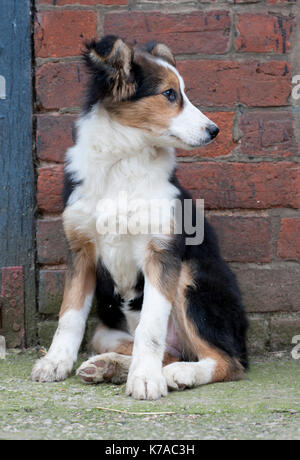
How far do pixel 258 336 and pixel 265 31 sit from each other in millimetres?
1511

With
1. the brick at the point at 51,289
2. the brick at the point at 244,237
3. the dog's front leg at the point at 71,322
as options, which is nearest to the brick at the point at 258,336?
the brick at the point at 244,237

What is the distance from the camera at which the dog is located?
2523mm

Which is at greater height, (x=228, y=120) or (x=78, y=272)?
(x=228, y=120)

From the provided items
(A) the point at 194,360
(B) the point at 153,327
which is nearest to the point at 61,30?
(B) the point at 153,327

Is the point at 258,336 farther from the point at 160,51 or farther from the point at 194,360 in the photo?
the point at 160,51

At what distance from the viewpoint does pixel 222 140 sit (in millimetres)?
3121

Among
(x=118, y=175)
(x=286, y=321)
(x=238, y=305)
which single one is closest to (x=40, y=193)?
(x=118, y=175)

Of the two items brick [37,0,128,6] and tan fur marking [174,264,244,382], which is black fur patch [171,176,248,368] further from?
brick [37,0,128,6]

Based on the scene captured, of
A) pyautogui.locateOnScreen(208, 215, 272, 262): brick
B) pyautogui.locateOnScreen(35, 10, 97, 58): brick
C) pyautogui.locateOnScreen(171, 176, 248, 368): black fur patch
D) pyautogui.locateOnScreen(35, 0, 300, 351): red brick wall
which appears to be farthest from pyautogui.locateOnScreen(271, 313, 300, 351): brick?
pyautogui.locateOnScreen(35, 10, 97, 58): brick

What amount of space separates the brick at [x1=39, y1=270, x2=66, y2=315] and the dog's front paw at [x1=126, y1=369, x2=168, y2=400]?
3.07 ft

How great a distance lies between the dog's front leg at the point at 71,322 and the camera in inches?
99.1

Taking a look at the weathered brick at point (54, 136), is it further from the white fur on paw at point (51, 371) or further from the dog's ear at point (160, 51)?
the white fur on paw at point (51, 371)

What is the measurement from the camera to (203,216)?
2.91 metres

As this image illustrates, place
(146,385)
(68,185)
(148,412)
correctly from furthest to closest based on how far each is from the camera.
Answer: (68,185) → (146,385) → (148,412)
